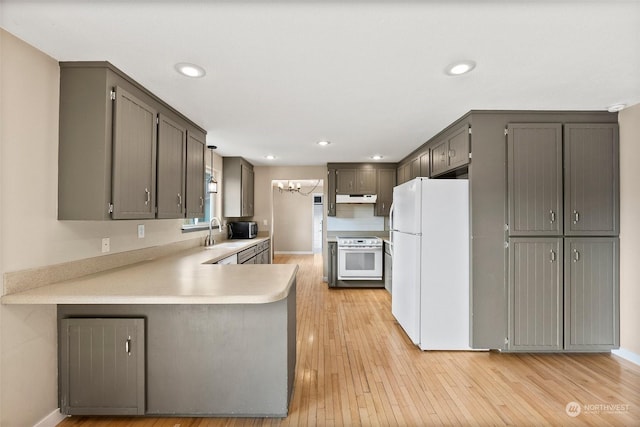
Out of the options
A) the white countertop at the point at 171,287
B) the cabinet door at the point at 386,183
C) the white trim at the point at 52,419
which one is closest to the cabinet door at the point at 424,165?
the cabinet door at the point at 386,183

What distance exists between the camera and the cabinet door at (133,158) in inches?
76.0

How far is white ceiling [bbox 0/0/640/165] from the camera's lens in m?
1.37

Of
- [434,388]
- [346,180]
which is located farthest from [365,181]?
[434,388]

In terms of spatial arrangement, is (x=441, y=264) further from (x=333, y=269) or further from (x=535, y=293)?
(x=333, y=269)

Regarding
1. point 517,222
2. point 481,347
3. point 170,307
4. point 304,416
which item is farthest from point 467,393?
point 170,307

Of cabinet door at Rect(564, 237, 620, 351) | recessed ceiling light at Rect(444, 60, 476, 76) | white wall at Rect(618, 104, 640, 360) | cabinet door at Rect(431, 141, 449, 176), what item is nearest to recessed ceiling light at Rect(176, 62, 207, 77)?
recessed ceiling light at Rect(444, 60, 476, 76)

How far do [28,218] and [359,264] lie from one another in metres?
4.31

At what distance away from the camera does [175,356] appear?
1.83m

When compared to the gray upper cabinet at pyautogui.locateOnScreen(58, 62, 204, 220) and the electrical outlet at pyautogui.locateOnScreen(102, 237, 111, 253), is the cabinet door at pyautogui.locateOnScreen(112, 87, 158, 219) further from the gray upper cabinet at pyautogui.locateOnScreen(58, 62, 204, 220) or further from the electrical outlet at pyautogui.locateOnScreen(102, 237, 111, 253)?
the electrical outlet at pyautogui.locateOnScreen(102, 237, 111, 253)

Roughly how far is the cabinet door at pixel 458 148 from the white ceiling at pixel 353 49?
0.89 feet

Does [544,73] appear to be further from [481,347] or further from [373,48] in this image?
[481,347]

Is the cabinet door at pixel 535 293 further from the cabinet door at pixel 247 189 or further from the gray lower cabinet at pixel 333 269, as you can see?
the cabinet door at pixel 247 189

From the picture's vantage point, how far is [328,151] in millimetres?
4469

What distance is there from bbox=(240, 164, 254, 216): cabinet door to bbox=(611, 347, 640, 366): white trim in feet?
16.2
